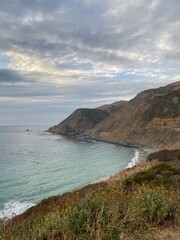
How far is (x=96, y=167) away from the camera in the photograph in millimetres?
48188

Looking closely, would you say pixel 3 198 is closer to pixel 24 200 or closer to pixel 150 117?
pixel 24 200

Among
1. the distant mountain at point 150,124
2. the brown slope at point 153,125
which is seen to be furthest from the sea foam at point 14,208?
the brown slope at point 153,125

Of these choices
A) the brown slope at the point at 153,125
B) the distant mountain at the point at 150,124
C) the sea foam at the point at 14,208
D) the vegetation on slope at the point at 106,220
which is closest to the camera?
the vegetation on slope at the point at 106,220

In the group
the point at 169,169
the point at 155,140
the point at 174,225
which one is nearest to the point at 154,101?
the point at 155,140

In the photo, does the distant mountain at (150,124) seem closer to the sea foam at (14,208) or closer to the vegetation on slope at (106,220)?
the sea foam at (14,208)

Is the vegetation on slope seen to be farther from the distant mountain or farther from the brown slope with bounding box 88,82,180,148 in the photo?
the brown slope with bounding box 88,82,180,148

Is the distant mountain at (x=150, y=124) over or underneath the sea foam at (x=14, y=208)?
over

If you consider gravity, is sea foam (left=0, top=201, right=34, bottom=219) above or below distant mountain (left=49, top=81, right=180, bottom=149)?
below

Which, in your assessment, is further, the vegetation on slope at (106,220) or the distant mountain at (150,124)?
the distant mountain at (150,124)

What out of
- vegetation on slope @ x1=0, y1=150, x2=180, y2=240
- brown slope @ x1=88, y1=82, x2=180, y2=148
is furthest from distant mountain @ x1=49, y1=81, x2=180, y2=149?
vegetation on slope @ x1=0, y1=150, x2=180, y2=240

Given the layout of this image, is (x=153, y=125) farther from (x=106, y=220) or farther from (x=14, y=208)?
(x=106, y=220)

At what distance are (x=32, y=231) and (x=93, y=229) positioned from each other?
1.43 m

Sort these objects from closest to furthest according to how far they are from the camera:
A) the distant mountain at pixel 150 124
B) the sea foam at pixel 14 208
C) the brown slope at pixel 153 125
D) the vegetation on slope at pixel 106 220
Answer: the vegetation on slope at pixel 106 220
the sea foam at pixel 14 208
the brown slope at pixel 153 125
the distant mountain at pixel 150 124

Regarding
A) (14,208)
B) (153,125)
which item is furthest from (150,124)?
(14,208)
